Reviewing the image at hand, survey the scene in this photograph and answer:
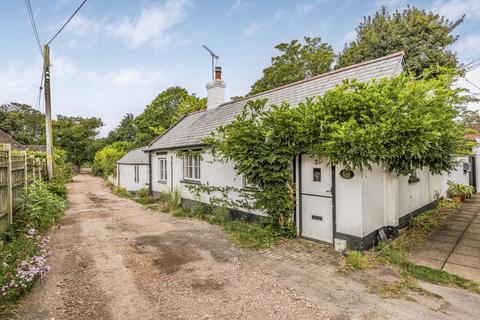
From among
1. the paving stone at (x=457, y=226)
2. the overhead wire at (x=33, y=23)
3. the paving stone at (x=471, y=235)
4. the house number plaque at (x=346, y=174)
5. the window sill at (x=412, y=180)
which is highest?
the overhead wire at (x=33, y=23)

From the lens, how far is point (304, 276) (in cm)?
485

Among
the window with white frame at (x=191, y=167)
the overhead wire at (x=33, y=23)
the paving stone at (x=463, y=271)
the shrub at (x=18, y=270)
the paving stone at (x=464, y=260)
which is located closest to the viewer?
the shrub at (x=18, y=270)

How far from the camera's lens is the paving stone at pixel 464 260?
5258 millimetres

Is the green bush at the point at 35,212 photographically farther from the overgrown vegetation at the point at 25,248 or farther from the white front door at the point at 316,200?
the white front door at the point at 316,200

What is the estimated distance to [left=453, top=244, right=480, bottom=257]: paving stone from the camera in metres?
5.83

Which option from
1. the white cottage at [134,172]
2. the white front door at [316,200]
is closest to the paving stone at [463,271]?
the white front door at [316,200]

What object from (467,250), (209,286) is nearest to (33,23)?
(209,286)

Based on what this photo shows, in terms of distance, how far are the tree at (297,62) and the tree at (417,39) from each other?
6.41m

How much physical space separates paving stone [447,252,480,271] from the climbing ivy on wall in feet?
6.68

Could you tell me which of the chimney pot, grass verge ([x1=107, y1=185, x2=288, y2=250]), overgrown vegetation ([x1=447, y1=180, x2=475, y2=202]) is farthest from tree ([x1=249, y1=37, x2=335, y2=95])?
grass verge ([x1=107, y1=185, x2=288, y2=250])

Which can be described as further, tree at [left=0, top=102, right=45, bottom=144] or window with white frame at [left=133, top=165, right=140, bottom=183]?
tree at [left=0, top=102, right=45, bottom=144]

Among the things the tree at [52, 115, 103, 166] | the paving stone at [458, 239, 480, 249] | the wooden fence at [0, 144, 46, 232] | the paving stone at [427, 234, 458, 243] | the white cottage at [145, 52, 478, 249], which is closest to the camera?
the white cottage at [145, 52, 478, 249]

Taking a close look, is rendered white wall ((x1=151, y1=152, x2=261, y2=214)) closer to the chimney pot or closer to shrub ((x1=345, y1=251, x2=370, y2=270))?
shrub ((x1=345, y1=251, x2=370, y2=270))

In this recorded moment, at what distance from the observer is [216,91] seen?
14.6 meters
